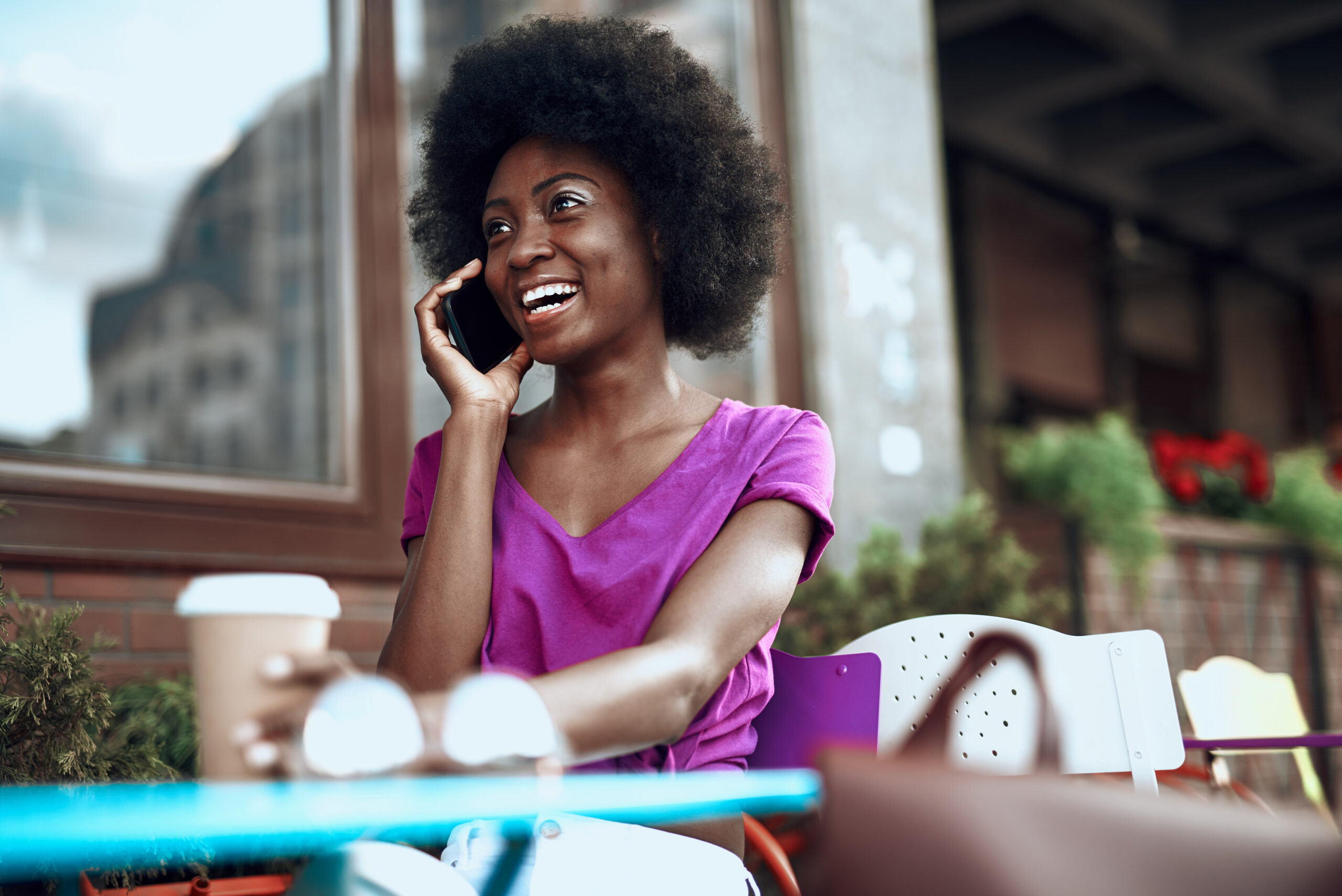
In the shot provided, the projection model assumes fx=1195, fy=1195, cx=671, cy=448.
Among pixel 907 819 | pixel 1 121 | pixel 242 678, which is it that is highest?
pixel 1 121

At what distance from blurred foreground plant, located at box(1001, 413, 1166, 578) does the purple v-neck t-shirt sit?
3076mm

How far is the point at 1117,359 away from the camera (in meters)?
9.55

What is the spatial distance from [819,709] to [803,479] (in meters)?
0.35

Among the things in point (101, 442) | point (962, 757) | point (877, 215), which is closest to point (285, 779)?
point (962, 757)

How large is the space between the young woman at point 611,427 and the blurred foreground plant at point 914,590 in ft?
5.25

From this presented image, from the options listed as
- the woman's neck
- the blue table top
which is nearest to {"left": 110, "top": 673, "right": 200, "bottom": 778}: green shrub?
the woman's neck

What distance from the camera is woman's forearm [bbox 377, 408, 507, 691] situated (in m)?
1.47

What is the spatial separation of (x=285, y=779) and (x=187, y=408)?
10.4 ft

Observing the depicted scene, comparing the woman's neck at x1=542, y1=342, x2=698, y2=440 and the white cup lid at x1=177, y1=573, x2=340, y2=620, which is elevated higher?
the woman's neck at x1=542, y1=342, x2=698, y2=440

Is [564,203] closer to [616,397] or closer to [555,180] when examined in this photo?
[555,180]

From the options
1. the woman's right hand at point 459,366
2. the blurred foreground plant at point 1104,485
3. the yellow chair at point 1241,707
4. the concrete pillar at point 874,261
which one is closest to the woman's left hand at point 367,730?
the woman's right hand at point 459,366

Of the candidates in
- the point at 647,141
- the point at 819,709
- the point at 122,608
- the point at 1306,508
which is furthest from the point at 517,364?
the point at 1306,508

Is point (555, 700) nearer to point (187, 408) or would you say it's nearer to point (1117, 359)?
point (187, 408)

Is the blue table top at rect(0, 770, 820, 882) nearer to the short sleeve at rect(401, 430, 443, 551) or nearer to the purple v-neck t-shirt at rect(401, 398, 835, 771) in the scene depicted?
the purple v-neck t-shirt at rect(401, 398, 835, 771)
